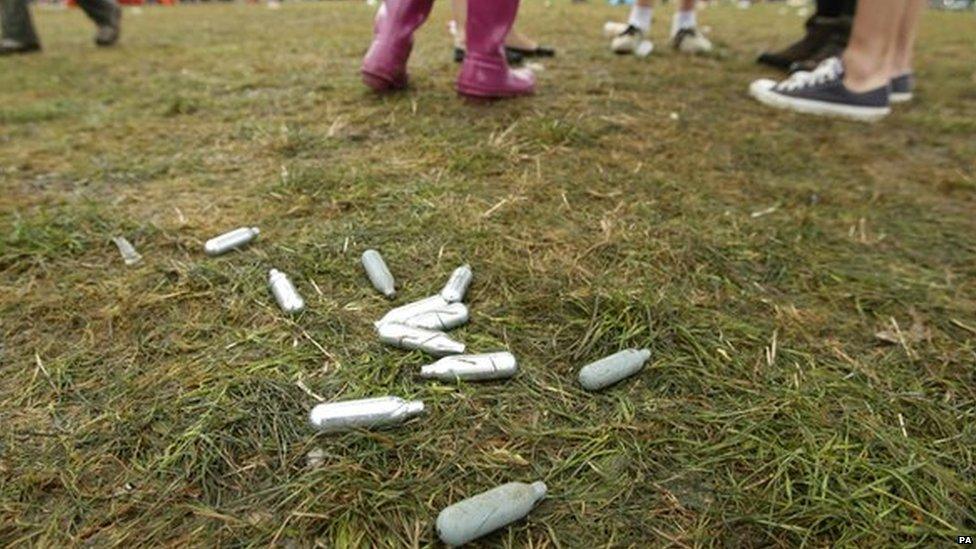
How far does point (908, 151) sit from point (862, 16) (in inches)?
29.1

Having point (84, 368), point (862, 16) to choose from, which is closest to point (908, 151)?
point (862, 16)

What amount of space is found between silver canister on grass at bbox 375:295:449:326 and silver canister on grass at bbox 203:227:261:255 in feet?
1.80

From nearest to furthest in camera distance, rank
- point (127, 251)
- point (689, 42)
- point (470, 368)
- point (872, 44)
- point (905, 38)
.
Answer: point (470, 368) < point (127, 251) < point (872, 44) < point (905, 38) < point (689, 42)

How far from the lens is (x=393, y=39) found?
109 inches

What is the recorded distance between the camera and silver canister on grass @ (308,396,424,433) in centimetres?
113

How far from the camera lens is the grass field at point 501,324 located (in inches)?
40.6

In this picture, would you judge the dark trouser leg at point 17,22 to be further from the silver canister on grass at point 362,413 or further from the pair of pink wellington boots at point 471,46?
the silver canister on grass at point 362,413

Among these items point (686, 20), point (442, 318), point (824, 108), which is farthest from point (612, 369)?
point (686, 20)

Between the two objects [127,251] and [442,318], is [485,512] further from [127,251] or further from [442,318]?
[127,251]

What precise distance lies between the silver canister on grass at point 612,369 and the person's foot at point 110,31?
5.69m

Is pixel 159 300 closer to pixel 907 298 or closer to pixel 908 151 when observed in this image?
pixel 907 298

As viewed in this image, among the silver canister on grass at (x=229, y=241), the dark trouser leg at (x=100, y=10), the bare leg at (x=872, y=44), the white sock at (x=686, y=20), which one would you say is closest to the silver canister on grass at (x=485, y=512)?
the silver canister on grass at (x=229, y=241)

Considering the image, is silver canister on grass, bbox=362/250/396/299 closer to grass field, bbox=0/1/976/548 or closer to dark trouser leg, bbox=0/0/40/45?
grass field, bbox=0/1/976/548

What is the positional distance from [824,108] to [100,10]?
5589 millimetres
